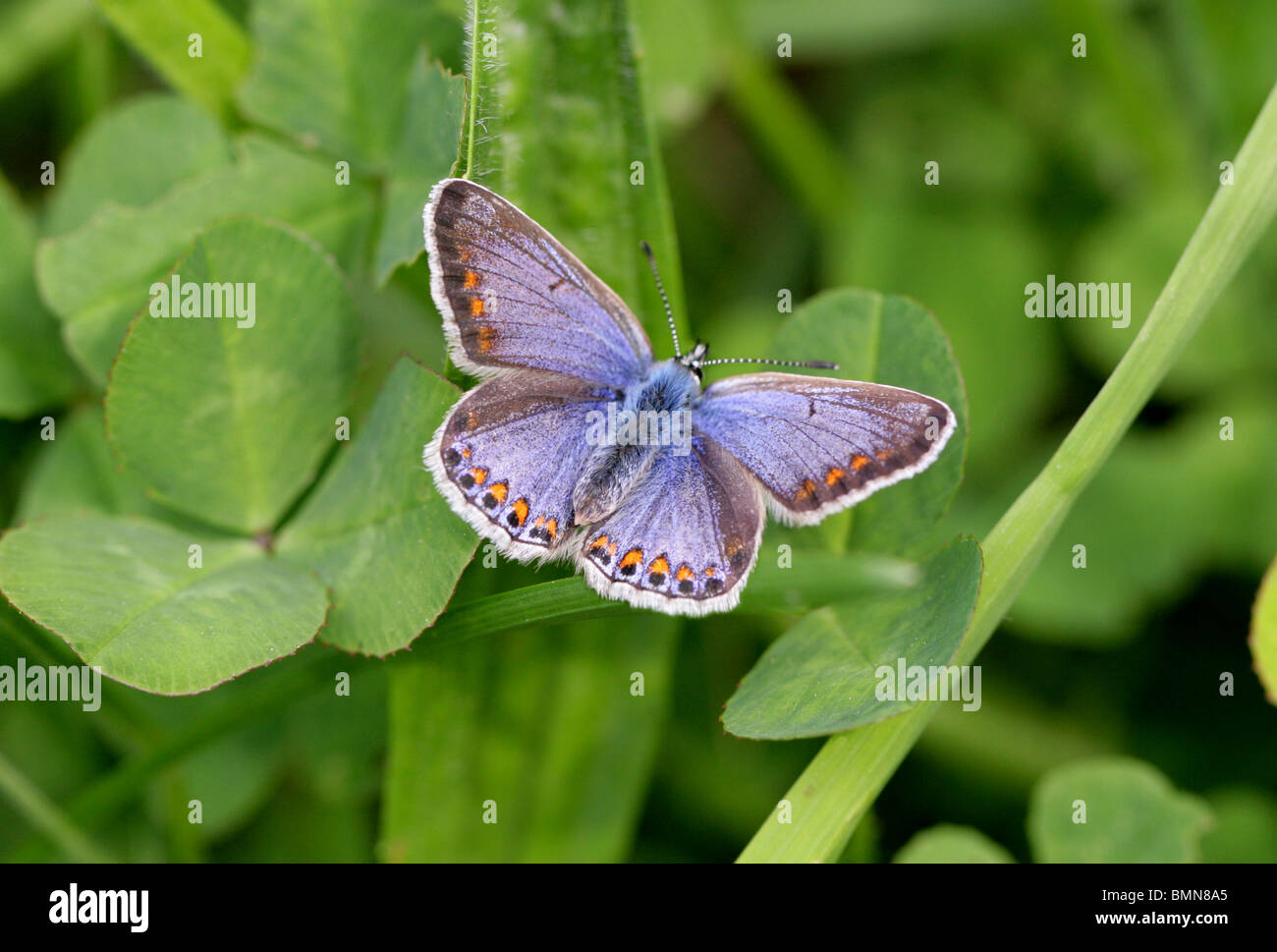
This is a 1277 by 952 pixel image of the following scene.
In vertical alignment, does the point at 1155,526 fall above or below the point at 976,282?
below

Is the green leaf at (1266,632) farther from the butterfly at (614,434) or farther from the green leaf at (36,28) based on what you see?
the green leaf at (36,28)

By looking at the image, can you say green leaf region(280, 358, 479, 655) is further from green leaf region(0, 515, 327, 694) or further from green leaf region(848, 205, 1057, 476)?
green leaf region(848, 205, 1057, 476)

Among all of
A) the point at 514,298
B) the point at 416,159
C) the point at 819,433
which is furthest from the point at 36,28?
the point at 819,433

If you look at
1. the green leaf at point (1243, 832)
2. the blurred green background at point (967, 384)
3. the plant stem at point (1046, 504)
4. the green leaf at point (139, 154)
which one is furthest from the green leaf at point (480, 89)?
the green leaf at point (1243, 832)

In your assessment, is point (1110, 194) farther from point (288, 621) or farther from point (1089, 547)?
point (288, 621)

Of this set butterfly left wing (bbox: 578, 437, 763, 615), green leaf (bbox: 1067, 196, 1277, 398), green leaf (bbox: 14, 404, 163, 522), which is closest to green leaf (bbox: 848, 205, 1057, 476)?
green leaf (bbox: 1067, 196, 1277, 398)

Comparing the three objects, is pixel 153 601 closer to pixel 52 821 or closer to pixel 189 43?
pixel 52 821
